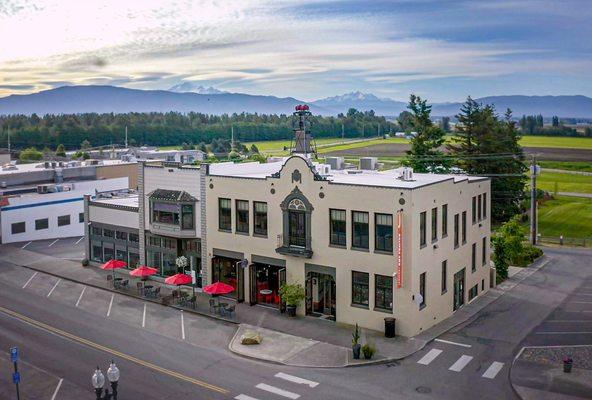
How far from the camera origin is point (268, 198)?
39688mm

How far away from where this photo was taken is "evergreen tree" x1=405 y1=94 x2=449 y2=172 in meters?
74.7

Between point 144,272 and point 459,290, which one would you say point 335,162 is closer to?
point 459,290

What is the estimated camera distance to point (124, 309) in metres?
40.2

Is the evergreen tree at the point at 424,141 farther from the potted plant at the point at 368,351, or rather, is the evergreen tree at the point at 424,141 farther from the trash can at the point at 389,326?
the potted plant at the point at 368,351

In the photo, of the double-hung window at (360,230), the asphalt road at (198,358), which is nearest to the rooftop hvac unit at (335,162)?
the double-hung window at (360,230)

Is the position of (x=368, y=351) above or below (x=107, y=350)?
above

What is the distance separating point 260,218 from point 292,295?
19.8ft

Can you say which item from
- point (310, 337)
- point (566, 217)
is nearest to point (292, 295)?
point (310, 337)

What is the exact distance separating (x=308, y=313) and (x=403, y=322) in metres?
6.37

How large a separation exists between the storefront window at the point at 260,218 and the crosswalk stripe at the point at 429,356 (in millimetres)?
13241

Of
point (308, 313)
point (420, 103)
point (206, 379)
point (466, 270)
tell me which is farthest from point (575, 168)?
point (206, 379)

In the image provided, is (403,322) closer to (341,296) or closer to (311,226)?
(341,296)

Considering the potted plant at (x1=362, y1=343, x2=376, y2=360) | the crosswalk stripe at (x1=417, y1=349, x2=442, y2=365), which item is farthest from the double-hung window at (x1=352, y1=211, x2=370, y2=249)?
the crosswalk stripe at (x1=417, y1=349, x2=442, y2=365)

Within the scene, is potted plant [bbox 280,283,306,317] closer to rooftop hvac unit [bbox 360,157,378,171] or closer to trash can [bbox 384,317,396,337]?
trash can [bbox 384,317,396,337]
